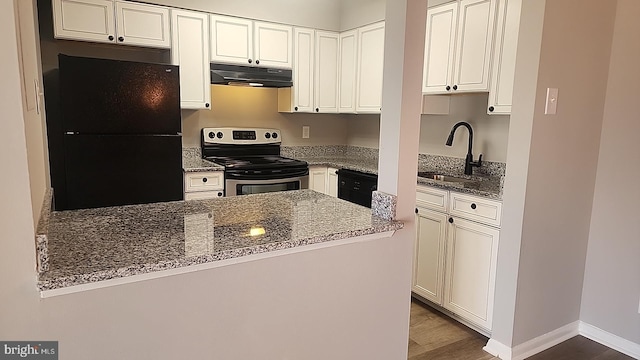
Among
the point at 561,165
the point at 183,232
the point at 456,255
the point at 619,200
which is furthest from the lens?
the point at 456,255

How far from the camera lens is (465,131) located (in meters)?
3.12

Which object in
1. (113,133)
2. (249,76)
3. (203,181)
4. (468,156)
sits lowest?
(203,181)

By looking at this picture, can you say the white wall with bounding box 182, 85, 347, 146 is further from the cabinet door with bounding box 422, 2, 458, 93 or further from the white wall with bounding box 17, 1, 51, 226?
the white wall with bounding box 17, 1, 51, 226

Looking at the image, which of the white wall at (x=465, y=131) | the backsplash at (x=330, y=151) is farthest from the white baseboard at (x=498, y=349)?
the backsplash at (x=330, y=151)

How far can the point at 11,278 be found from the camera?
0.95 metres

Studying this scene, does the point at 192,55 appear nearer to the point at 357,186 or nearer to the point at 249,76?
the point at 249,76

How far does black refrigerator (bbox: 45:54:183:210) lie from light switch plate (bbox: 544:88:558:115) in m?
2.34

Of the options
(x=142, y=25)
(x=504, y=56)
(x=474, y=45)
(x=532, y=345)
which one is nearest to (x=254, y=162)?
(x=142, y=25)

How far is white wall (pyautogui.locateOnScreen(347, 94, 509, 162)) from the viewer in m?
2.86

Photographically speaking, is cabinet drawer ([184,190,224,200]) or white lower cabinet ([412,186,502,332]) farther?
cabinet drawer ([184,190,224,200])

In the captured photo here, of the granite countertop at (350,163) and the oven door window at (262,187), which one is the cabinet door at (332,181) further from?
the oven door window at (262,187)

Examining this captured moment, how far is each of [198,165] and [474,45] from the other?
7.35 ft

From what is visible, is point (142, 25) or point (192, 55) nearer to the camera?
point (142, 25)

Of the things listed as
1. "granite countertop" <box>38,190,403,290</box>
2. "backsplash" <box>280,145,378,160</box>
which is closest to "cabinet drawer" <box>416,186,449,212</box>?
"granite countertop" <box>38,190,403,290</box>
